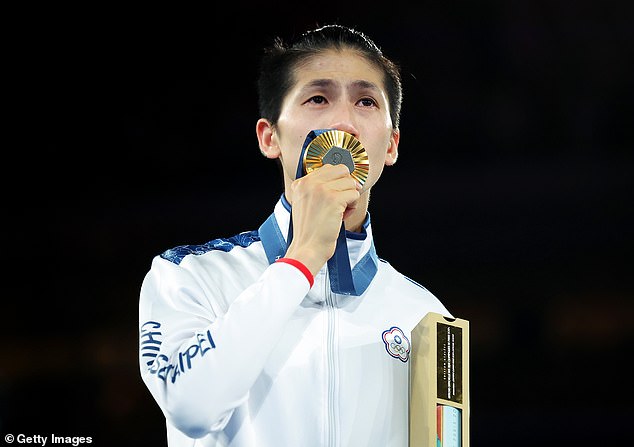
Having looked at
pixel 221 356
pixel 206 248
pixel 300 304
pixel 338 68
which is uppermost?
pixel 338 68

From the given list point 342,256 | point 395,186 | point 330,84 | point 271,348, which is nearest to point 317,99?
point 330,84

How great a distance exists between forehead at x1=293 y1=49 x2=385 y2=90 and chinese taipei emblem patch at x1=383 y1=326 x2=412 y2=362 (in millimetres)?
468

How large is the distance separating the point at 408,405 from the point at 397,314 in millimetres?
181

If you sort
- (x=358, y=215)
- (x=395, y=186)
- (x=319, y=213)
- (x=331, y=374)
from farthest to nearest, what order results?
(x=395, y=186), (x=358, y=215), (x=331, y=374), (x=319, y=213)

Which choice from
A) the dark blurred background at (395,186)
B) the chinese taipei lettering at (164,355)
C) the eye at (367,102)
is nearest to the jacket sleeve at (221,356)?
the chinese taipei lettering at (164,355)

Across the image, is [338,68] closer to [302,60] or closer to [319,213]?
[302,60]

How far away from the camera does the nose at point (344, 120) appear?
1603 millimetres

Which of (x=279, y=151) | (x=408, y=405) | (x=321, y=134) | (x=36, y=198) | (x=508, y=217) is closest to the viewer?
(x=321, y=134)

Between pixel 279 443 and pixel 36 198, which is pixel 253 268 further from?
pixel 36 198

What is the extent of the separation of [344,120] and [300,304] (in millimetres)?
333

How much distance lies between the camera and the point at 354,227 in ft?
5.80

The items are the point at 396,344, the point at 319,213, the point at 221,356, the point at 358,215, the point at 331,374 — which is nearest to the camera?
the point at 221,356

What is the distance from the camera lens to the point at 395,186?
287 cm

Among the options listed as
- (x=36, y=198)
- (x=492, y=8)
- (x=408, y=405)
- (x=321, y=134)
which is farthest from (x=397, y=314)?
(x=492, y=8)
